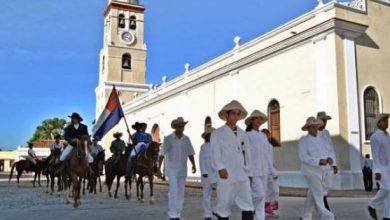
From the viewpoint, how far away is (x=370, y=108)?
19.9 m

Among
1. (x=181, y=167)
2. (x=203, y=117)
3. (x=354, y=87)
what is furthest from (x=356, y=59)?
(x=181, y=167)

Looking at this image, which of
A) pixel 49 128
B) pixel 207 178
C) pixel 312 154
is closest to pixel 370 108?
pixel 207 178

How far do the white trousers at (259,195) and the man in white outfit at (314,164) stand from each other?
0.77 metres

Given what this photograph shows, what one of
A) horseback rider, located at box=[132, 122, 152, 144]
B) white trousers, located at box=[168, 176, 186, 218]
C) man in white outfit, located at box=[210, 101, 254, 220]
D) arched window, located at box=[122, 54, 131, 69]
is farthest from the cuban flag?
arched window, located at box=[122, 54, 131, 69]

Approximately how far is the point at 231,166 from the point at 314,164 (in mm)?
1980

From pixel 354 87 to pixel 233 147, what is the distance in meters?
14.9

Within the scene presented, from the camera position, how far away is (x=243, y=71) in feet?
81.7

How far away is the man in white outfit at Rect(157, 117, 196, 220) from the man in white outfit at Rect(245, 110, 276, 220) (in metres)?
1.39

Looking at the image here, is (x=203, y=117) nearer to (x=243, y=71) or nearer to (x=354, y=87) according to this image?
(x=243, y=71)

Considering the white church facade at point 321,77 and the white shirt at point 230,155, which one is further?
the white church facade at point 321,77

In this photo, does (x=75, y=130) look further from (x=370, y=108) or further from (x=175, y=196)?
(x=370, y=108)

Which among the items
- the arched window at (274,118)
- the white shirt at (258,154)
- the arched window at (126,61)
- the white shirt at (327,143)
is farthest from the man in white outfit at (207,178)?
the arched window at (126,61)

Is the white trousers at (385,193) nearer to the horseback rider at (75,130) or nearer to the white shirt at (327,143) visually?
the white shirt at (327,143)

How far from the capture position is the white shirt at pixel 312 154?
712cm
